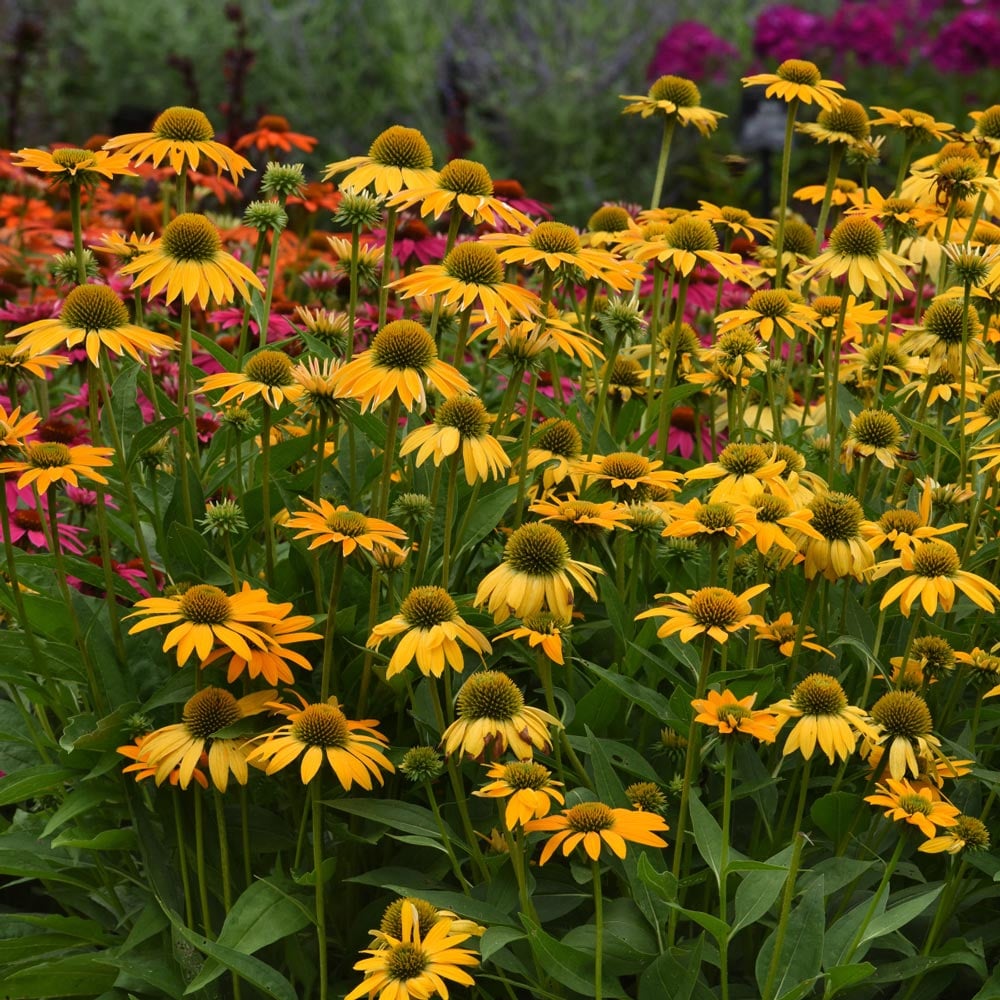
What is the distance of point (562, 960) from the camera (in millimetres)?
1698

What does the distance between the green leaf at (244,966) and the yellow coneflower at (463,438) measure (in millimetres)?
652

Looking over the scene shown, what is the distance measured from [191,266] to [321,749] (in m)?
0.70

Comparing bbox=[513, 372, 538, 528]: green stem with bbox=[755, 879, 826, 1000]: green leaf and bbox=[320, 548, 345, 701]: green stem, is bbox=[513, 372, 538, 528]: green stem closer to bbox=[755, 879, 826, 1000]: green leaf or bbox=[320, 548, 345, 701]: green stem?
bbox=[320, 548, 345, 701]: green stem

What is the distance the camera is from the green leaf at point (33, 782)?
6.23 ft

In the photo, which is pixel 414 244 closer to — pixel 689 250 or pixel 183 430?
pixel 689 250

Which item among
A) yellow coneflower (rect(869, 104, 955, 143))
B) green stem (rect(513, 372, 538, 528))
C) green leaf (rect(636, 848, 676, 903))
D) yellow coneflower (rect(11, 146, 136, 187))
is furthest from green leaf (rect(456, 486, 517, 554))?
yellow coneflower (rect(869, 104, 955, 143))

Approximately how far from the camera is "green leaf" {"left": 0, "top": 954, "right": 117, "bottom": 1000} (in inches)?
75.8

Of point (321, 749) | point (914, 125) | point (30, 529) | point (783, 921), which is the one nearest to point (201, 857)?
point (321, 749)

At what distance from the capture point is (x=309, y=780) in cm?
166

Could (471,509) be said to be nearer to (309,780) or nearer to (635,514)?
(635,514)

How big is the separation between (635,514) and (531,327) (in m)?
0.31

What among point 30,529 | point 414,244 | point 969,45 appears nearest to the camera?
point 30,529

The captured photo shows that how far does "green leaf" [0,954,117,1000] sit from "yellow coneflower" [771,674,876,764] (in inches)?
37.5

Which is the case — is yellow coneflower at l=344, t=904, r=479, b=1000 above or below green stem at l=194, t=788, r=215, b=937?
above
